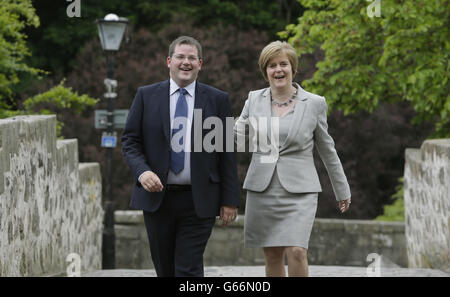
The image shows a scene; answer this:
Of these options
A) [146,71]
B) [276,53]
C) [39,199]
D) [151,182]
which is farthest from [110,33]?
[151,182]

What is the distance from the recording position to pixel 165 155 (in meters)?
5.02

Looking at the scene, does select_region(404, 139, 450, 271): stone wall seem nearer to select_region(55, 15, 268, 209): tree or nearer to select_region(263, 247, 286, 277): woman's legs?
select_region(263, 247, 286, 277): woman's legs

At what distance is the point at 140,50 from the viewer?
70.2 ft

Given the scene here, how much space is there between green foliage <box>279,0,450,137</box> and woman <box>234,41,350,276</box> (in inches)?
237

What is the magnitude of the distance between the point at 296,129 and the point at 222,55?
51.4ft

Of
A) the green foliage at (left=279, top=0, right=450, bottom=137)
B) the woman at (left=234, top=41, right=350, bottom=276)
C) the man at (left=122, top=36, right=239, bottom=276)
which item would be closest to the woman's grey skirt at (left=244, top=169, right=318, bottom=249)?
the woman at (left=234, top=41, right=350, bottom=276)

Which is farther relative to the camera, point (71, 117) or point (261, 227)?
point (71, 117)

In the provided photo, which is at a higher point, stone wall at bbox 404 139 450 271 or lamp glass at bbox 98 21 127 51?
lamp glass at bbox 98 21 127 51

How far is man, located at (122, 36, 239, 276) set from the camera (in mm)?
4996

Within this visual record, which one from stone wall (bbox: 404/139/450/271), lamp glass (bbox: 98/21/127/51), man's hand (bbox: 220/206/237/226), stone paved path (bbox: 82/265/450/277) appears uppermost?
lamp glass (bbox: 98/21/127/51)

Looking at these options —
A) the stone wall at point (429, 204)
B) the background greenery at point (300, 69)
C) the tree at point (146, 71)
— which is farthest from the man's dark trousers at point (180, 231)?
the tree at point (146, 71)

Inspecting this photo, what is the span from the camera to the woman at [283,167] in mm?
5176

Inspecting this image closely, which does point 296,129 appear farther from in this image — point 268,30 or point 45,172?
point 268,30
